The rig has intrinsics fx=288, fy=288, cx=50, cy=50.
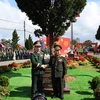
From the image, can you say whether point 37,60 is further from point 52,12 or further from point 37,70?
point 52,12

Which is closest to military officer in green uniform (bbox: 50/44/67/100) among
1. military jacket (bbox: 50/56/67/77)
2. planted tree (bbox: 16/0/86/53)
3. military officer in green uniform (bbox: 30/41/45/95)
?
military jacket (bbox: 50/56/67/77)

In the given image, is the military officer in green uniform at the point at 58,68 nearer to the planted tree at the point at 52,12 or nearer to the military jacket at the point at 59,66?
the military jacket at the point at 59,66

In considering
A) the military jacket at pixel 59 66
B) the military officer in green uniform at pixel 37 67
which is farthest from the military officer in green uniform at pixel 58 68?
the military officer in green uniform at pixel 37 67

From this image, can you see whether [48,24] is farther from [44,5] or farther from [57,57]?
[57,57]

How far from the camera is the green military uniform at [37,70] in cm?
898

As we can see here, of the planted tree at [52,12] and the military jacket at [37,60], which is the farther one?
the planted tree at [52,12]

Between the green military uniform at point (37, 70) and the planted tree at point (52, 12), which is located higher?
the planted tree at point (52, 12)

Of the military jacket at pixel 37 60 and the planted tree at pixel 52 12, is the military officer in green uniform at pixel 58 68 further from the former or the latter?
the planted tree at pixel 52 12

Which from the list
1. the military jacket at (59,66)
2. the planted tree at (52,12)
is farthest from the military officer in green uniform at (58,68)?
the planted tree at (52,12)

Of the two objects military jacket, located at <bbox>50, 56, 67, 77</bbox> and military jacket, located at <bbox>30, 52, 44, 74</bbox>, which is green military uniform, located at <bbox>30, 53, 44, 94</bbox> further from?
military jacket, located at <bbox>50, 56, 67, 77</bbox>

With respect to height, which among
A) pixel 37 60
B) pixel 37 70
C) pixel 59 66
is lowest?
pixel 37 70

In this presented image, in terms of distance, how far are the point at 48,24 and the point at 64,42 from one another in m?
13.4

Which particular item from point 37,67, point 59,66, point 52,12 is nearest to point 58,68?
point 59,66

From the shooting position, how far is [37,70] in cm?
912
